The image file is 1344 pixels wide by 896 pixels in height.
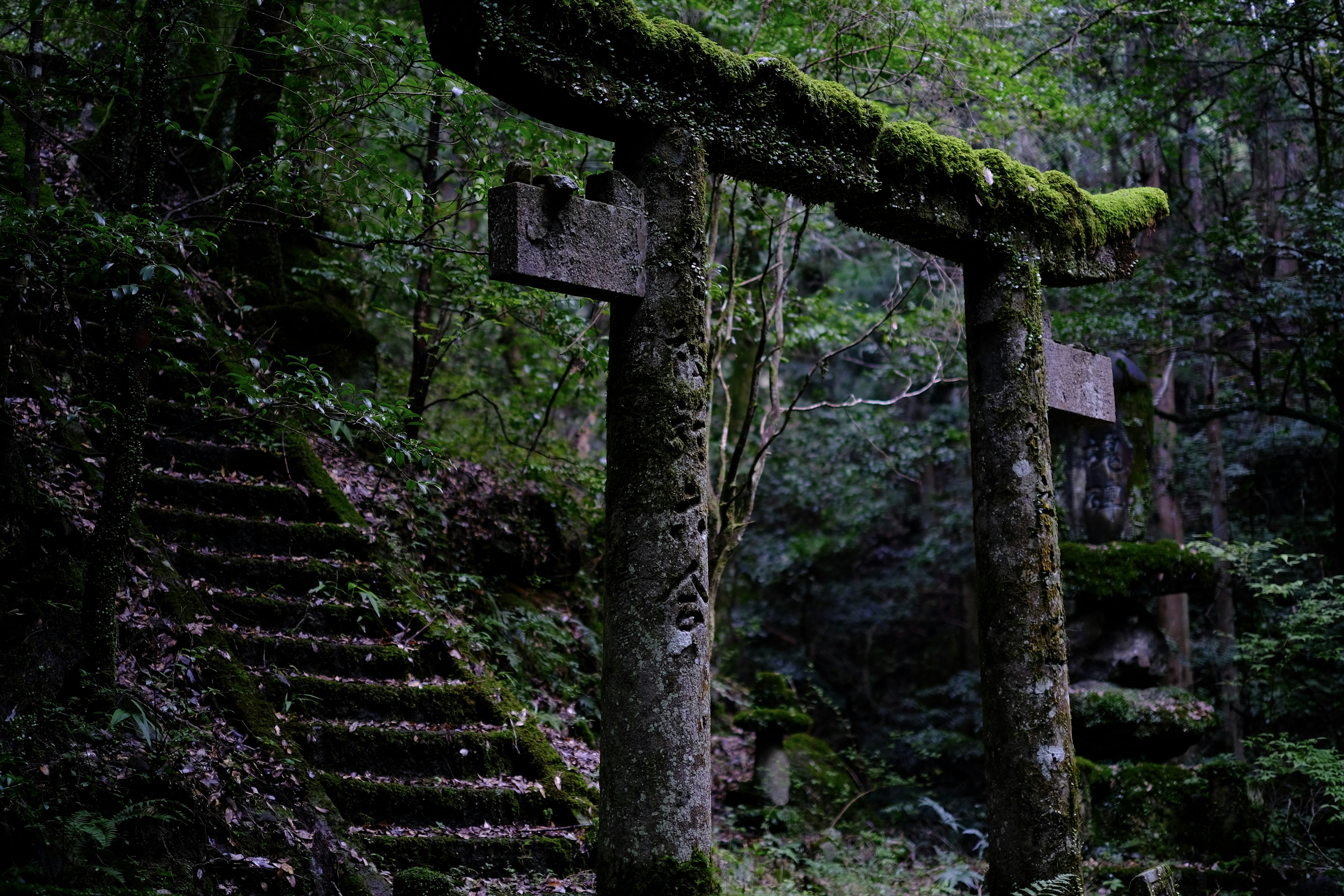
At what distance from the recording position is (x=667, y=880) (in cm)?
331

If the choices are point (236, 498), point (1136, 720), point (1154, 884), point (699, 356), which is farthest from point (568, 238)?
point (1136, 720)

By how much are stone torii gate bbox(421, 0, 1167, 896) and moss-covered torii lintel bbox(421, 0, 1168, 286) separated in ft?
0.03

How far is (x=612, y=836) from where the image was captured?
3.39 metres

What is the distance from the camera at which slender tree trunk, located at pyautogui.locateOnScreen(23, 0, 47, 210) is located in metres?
4.48

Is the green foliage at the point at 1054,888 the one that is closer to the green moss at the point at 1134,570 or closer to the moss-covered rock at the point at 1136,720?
the moss-covered rock at the point at 1136,720

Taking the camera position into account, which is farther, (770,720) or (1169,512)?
(1169,512)

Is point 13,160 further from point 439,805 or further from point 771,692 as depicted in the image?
point 771,692

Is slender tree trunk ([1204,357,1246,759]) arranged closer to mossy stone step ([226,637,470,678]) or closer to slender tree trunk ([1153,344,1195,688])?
slender tree trunk ([1153,344,1195,688])

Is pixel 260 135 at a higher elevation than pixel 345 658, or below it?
higher

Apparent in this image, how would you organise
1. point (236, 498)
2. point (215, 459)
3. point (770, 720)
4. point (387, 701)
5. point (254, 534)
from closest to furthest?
point (387, 701) → point (254, 534) → point (236, 498) → point (215, 459) → point (770, 720)

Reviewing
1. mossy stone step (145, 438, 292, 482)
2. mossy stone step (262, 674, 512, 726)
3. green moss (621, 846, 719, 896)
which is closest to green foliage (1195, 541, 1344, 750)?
mossy stone step (262, 674, 512, 726)

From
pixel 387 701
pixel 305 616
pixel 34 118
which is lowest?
pixel 387 701

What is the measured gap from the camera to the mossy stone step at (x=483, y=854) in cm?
459

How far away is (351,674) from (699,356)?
10.7 feet
